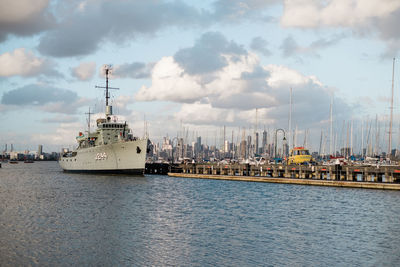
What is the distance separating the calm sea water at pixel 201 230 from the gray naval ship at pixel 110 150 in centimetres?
2880

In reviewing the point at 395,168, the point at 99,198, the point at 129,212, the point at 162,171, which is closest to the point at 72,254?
the point at 129,212

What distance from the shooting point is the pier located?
5622cm

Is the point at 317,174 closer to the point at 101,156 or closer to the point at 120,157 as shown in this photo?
the point at 120,157

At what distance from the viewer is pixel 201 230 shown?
29047 mm

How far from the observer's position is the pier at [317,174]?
184ft

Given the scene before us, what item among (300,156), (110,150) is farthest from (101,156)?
(300,156)

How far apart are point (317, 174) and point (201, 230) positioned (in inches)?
1690

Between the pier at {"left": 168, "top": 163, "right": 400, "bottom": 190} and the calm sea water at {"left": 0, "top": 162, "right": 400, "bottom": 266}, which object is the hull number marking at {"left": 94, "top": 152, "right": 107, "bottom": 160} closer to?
the pier at {"left": 168, "top": 163, "right": 400, "bottom": 190}

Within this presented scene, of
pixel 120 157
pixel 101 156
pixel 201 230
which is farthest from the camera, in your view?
pixel 101 156

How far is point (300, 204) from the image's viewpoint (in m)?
42.2

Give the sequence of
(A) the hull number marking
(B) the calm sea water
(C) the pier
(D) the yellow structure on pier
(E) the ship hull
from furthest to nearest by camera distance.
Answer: (A) the hull number marking
(D) the yellow structure on pier
(E) the ship hull
(C) the pier
(B) the calm sea water

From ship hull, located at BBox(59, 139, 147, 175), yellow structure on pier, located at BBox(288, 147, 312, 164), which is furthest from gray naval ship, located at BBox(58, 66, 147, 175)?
yellow structure on pier, located at BBox(288, 147, 312, 164)

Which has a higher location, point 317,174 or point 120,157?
point 120,157

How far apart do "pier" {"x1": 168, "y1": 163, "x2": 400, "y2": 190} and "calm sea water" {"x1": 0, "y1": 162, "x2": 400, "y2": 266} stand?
787 cm
